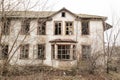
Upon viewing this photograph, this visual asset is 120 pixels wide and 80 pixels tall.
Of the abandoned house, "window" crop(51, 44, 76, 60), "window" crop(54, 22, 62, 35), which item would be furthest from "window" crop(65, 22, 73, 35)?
"window" crop(51, 44, 76, 60)

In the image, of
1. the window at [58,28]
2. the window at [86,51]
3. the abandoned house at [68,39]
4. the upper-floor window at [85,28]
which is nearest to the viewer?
the abandoned house at [68,39]

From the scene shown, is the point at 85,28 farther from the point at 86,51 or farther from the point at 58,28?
the point at 58,28

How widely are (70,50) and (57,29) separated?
3260 mm

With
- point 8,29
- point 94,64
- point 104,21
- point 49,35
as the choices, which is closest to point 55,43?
point 49,35

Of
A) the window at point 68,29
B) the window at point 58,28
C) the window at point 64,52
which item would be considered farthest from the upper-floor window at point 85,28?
the window at point 58,28

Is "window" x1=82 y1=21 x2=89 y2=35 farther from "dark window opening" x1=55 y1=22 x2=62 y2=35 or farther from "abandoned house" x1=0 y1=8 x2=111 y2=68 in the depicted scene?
"dark window opening" x1=55 y1=22 x2=62 y2=35

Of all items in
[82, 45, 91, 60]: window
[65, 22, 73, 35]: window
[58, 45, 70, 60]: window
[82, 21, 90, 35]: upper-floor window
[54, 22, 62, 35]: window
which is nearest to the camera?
[58, 45, 70, 60]: window

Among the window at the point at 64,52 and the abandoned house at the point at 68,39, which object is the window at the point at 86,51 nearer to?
the abandoned house at the point at 68,39

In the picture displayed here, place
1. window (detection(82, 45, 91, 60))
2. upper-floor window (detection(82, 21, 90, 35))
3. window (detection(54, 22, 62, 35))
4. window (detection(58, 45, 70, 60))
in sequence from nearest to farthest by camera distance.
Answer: window (detection(58, 45, 70, 60)), window (detection(82, 45, 91, 60)), window (detection(54, 22, 62, 35)), upper-floor window (detection(82, 21, 90, 35))

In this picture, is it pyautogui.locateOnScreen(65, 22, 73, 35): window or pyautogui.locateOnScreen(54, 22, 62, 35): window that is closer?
pyautogui.locateOnScreen(54, 22, 62, 35): window

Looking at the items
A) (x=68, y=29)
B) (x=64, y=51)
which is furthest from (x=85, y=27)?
(x=64, y=51)

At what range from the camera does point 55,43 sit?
2706 cm

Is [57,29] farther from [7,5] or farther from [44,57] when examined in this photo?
[7,5]

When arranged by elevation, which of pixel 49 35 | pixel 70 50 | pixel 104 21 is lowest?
pixel 70 50
